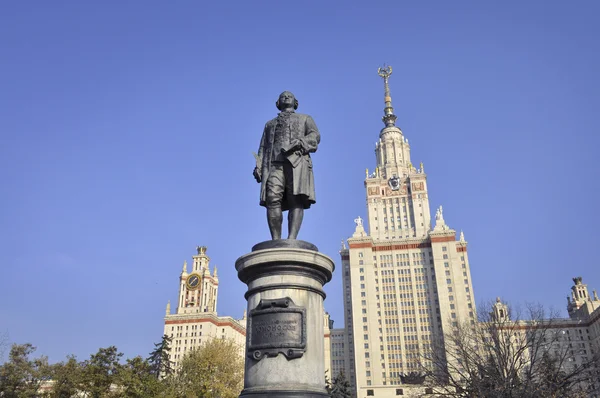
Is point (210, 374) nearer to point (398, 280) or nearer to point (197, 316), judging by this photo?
point (398, 280)

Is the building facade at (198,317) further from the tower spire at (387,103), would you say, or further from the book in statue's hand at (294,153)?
the book in statue's hand at (294,153)

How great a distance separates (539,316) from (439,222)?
7732cm

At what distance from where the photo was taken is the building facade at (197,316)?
12144cm

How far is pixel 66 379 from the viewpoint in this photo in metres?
41.5

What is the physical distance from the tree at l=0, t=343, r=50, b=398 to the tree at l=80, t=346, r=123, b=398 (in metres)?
3.67

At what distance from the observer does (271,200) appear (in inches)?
A: 351

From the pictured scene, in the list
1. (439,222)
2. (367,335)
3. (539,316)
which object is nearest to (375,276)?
(367,335)

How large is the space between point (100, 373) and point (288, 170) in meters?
38.5

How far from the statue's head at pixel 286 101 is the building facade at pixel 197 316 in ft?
377

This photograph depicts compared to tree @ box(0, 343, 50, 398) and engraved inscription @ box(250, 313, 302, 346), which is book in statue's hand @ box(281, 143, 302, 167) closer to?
engraved inscription @ box(250, 313, 302, 346)

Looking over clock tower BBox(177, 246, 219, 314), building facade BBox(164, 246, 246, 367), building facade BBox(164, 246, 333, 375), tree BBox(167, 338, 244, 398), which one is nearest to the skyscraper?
building facade BBox(164, 246, 333, 375)

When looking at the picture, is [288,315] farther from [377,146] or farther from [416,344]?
[377,146]

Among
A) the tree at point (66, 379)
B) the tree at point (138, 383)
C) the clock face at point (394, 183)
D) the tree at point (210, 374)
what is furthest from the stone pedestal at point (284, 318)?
the clock face at point (394, 183)

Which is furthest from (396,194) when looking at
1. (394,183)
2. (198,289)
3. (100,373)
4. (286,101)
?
(286,101)
